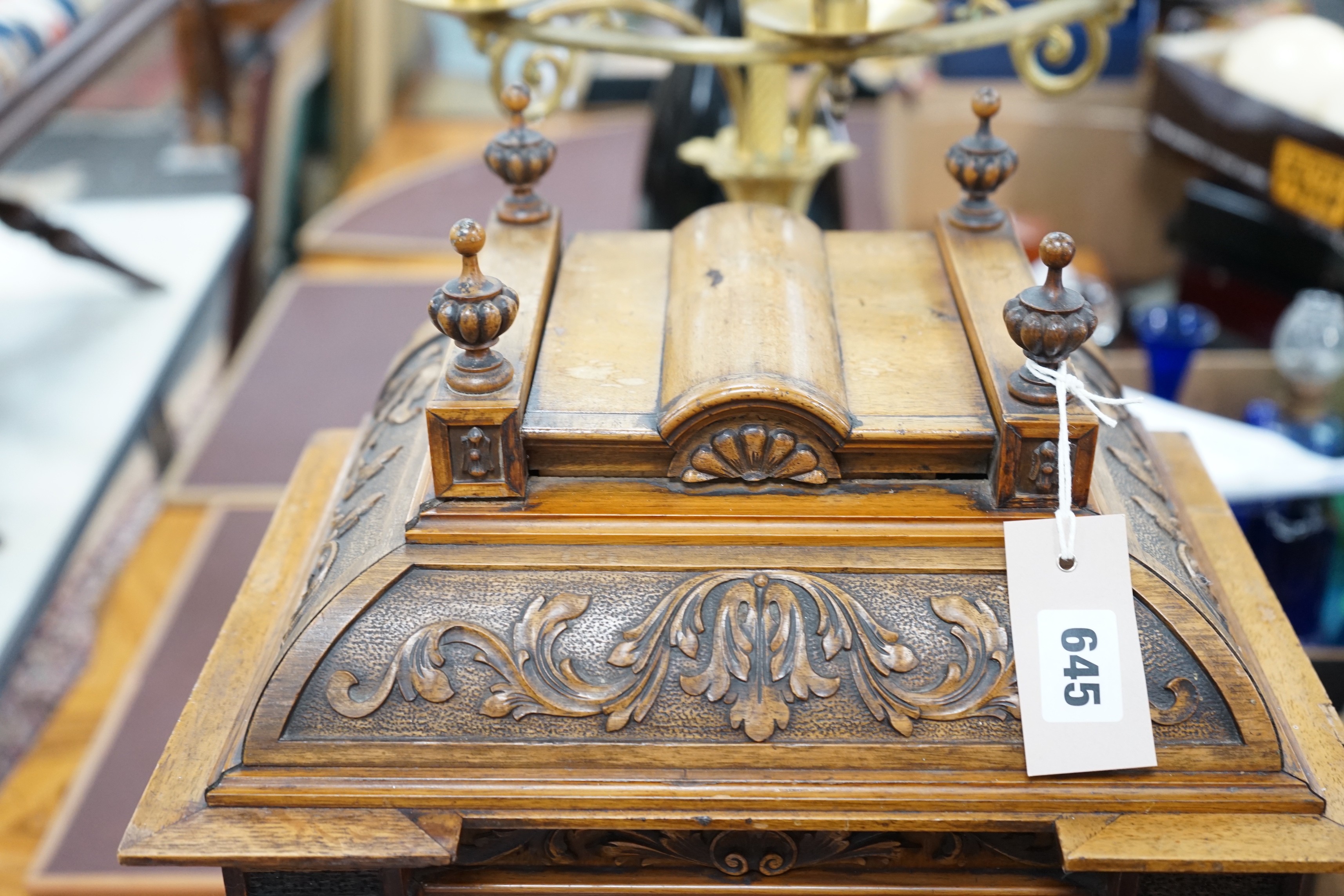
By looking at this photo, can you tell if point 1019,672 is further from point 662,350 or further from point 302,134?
point 302,134

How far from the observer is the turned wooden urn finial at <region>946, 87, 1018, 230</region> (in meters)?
1.01

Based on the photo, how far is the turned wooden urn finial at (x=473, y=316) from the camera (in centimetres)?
79

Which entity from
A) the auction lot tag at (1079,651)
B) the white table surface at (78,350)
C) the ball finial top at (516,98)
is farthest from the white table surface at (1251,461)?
the white table surface at (78,350)

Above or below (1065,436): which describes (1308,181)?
below

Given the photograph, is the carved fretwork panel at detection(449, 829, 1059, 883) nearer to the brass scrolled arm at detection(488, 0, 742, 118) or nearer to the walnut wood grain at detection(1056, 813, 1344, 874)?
the walnut wood grain at detection(1056, 813, 1344, 874)

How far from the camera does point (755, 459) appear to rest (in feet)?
2.78

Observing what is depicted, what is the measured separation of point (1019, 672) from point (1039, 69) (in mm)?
719

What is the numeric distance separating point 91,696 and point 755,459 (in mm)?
1056

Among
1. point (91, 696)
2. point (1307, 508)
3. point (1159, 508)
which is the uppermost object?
point (1159, 508)

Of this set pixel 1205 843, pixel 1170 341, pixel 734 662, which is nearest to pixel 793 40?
pixel 734 662

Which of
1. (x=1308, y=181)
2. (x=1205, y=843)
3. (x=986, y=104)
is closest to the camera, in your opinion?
(x=1205, y=843)

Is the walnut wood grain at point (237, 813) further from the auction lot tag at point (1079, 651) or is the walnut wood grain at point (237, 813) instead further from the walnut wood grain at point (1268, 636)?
the walnut wood grain at point (1268, 636)

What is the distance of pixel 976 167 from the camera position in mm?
1021

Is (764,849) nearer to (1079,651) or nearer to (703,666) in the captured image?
(703,666)
